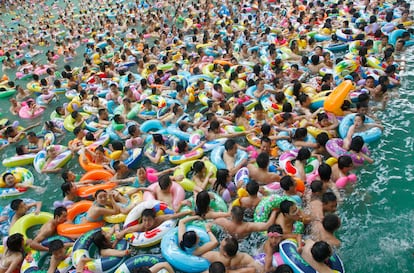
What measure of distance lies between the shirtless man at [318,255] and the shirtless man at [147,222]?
89.3 inches

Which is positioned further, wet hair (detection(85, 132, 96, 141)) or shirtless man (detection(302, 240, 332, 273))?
wet hair (detection(85, 132, 96, 141))

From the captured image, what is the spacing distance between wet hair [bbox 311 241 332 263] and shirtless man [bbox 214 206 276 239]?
3.38 feet

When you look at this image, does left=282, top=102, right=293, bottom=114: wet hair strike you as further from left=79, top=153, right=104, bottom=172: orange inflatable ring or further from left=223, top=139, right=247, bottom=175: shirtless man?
left=79, top=153, right=104, bottom=172: orange inflatable ring

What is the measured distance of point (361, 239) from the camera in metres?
5.28

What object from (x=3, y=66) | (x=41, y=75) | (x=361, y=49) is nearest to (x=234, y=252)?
(x=361, y=49)

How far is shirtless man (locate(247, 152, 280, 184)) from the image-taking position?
613cm

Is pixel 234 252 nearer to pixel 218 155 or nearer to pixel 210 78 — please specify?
pixel 218 155

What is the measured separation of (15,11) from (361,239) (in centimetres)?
3120

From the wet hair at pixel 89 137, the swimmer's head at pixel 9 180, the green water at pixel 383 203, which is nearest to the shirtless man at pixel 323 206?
the green water at pixel 383 203

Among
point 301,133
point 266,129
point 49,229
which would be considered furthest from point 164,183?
point 301,133

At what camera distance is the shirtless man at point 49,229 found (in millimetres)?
5588

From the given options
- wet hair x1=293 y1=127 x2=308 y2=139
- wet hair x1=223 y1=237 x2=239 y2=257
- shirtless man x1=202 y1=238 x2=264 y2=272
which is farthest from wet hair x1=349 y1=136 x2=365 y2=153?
wet hair x1=223 y1=237 x2=239 y2=257

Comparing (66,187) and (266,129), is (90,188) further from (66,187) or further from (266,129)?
(266,129)

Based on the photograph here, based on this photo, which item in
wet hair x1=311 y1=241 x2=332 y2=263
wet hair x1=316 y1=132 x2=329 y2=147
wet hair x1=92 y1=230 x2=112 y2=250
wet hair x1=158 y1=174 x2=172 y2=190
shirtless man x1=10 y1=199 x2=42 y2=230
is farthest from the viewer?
wet hair x1=316 y1=132 x2=329 y2=147
